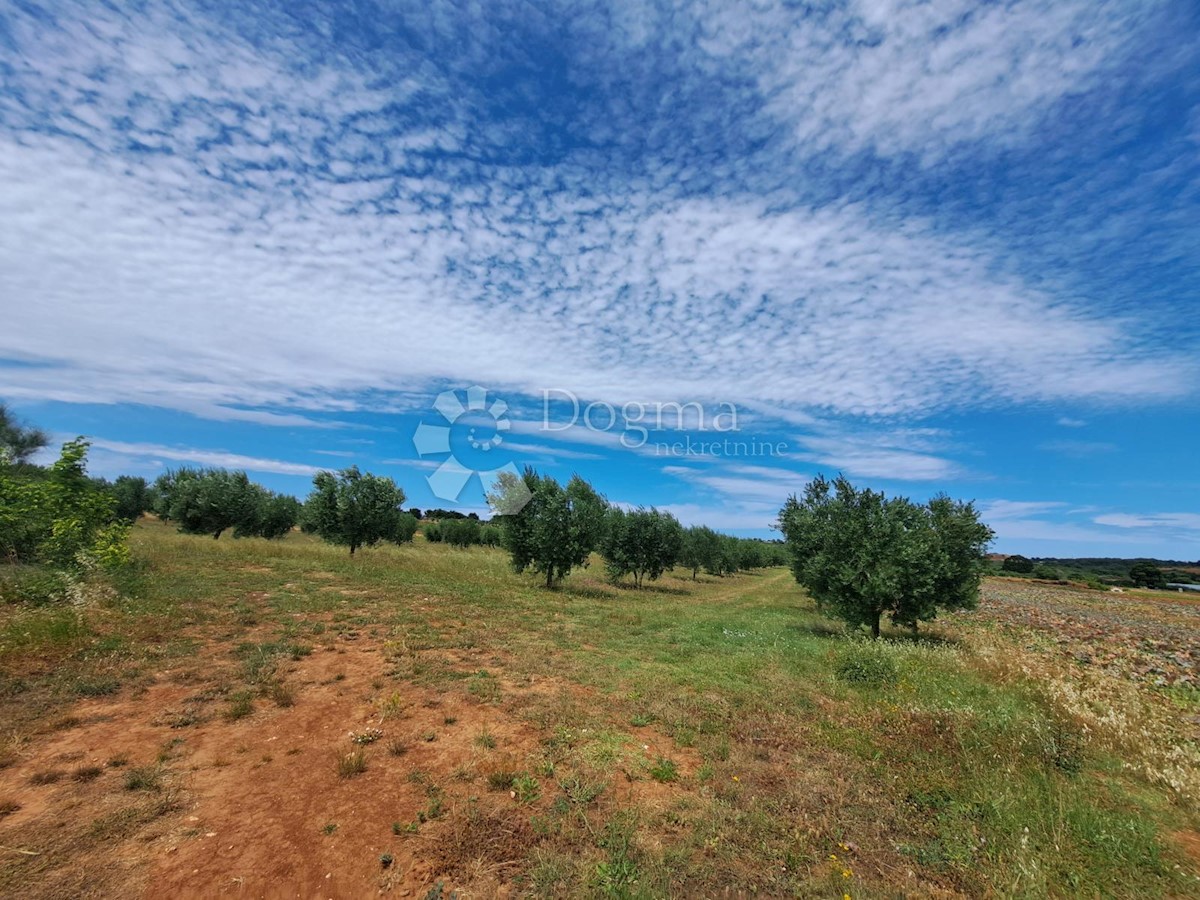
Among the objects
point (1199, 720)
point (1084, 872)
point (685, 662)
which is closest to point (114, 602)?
point (685, 662)

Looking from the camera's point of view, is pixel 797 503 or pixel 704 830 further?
pixel 797 503

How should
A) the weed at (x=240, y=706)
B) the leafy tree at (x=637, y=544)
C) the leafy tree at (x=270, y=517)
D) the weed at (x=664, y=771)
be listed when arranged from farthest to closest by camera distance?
the leafy tree at (x=270, y=517) < the leafy tree at (x=637, y=544) < the weed at (x=240, y=706) < the weed at (x=664, y=771)

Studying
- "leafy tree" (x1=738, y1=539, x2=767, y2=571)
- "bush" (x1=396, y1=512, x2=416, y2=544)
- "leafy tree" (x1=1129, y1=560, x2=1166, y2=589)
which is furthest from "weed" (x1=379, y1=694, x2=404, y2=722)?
"leafy tree" (x1=1129, y1=560, x2=1166, y2=589)

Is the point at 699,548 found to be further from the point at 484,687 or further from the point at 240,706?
the point at 240,706

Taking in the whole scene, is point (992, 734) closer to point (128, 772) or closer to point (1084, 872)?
point (1084, 872)

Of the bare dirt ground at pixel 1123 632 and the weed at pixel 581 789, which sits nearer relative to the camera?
the weed at pixel 581 789

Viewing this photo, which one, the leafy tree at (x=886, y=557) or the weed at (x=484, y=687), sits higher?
the leafy tree at (x=886, y=557)

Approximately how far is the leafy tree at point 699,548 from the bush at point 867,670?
36700 mm

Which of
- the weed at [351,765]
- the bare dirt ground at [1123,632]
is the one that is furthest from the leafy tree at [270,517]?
the bare dirt ground at [1123,632]

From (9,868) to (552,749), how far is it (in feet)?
17.2

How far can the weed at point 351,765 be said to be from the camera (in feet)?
19.4

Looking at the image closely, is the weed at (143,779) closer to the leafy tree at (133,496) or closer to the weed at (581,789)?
the weed at (581,789)

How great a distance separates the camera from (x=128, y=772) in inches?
217

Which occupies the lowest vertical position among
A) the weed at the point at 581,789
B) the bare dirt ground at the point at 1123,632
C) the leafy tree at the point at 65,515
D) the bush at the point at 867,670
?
the bare dirt ground at the point at 1123,632
